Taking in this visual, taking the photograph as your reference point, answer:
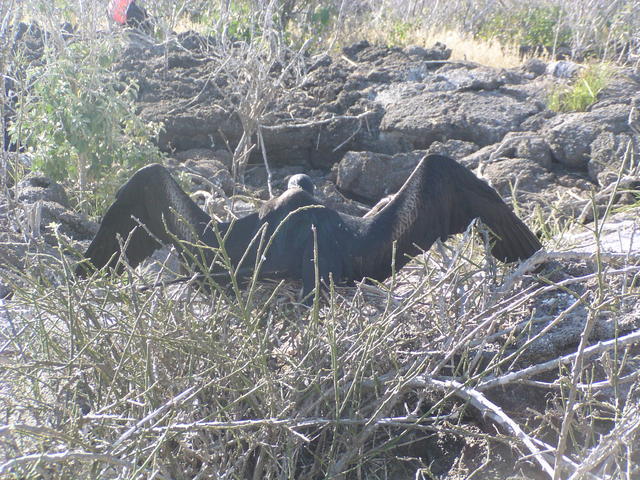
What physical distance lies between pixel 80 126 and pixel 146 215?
130 centimetres

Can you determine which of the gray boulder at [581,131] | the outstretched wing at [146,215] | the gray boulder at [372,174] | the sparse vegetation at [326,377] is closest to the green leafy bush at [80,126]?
the sparse vegetation at [326,377]

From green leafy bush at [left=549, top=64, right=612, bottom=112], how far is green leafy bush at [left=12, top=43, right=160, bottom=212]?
293 centimetres

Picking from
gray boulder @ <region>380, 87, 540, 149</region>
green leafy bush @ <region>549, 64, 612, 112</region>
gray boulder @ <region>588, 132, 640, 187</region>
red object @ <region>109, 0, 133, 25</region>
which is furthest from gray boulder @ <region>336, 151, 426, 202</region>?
red object @ <region>109, 0, 133, 25</region>

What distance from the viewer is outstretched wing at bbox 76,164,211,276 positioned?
11.3 feet

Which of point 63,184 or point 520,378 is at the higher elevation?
point 520,378

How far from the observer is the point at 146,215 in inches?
142

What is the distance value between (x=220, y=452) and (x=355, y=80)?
4742mm

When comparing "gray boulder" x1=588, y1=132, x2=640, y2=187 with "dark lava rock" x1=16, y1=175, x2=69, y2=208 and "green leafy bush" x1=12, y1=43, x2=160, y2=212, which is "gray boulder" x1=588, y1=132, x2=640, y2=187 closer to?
"green leafy bush" x1=12, y1=43, x2=160, y2=212

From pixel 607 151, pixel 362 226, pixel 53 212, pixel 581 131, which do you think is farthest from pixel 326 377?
pixel 581 131

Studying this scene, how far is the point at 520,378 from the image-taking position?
8.38ft

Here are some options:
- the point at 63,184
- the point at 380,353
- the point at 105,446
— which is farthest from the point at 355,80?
the point at 105,446

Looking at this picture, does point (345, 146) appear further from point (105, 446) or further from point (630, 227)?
point (105, 446)

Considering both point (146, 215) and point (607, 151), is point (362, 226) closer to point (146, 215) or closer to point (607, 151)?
point (146, 215)

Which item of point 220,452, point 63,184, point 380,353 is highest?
point 380,353
